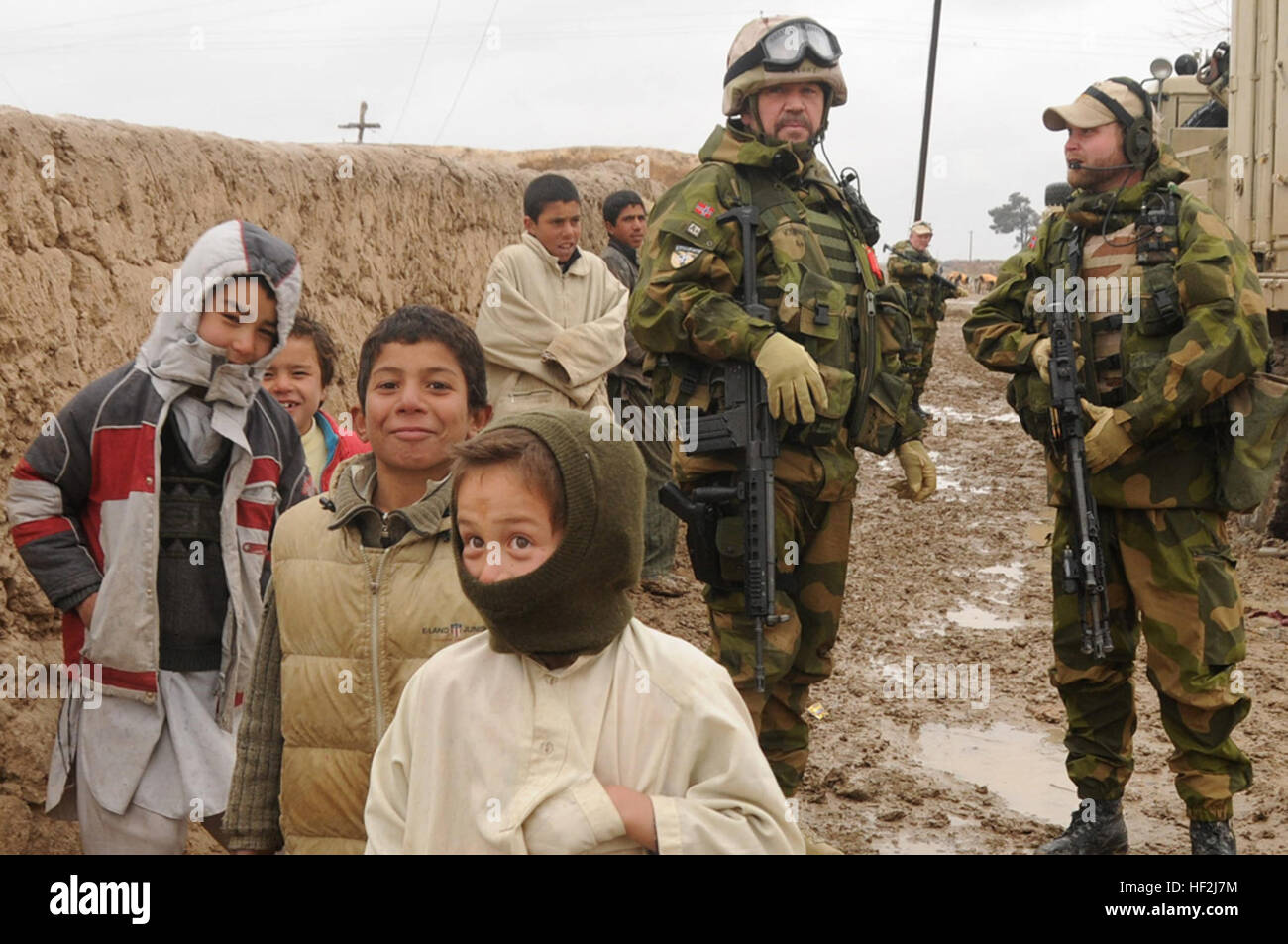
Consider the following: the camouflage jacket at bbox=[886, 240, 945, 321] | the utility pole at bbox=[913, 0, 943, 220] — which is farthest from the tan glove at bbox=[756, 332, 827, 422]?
the utility pole at bbox=[913, 0, 943, 220]

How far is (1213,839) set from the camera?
12.3 feet

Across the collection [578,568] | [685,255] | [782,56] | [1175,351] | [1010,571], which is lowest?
[1010,571]

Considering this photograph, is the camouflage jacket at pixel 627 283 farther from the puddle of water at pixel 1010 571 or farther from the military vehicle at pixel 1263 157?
the military vehicle at pixel 1263 157

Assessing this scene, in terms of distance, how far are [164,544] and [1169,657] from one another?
2.68 meters

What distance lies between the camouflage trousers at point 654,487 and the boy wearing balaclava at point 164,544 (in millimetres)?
Answer: 3940

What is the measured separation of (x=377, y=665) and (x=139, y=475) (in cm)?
75

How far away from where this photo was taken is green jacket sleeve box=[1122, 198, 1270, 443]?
3.74m

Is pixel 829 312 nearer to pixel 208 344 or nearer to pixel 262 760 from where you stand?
pixel 208 344

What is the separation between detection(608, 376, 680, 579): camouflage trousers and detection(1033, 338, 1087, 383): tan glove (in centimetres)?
273

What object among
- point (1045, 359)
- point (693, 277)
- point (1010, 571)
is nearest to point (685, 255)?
point (693, 277)

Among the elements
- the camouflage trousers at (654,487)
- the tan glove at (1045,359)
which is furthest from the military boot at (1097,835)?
the camouflage trousers at (654,487)

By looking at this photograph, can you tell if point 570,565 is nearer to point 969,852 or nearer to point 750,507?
point 750,507

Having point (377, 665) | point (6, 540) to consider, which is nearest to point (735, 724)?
point (377, 665)

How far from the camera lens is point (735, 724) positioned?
170 cm
